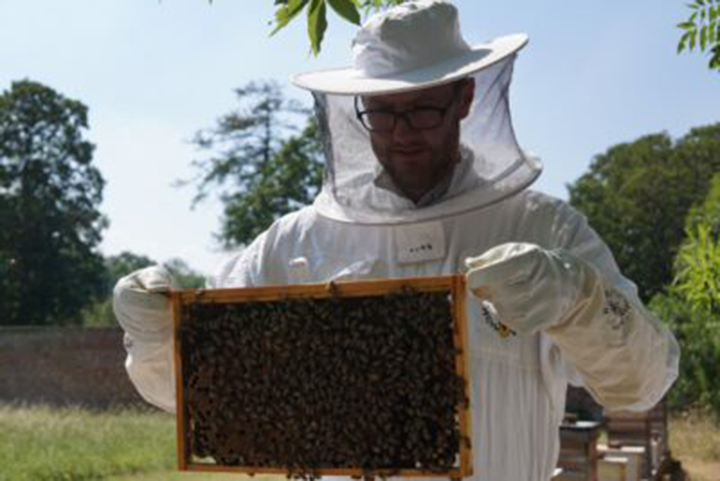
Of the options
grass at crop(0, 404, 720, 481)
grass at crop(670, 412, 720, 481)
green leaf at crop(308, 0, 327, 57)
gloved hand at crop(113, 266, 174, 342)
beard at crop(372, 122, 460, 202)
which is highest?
green leaf at crop(308, 0, 327, 57)

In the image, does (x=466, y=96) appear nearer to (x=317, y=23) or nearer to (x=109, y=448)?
(x=317, y=23)

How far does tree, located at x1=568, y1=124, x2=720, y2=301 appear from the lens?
1401 inches

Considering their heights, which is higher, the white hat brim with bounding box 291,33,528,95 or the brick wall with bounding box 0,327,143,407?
the white hat brim with bounding box 291,33,528,95

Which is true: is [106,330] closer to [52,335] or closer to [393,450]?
[52,335]

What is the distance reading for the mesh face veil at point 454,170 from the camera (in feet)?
7.70

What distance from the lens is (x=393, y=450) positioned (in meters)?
1.99

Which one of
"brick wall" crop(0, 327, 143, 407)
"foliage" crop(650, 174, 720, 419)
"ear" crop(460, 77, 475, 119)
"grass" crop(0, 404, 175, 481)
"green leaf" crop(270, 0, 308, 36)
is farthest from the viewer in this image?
"brick wall" crop(0, 327, 143, 407)

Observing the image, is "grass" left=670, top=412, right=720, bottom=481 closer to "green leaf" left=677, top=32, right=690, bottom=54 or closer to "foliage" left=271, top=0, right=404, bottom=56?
"green leaf" left=677, top=32, right=690, bottom=54

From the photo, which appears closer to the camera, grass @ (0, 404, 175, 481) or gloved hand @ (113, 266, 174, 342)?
gloved hand @ (113, 266, 174, 342)

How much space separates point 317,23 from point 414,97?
1.26 ft

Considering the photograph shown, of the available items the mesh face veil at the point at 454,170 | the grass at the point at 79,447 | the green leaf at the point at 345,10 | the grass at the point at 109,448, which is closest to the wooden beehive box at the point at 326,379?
the mesh face veil at the point at 454,170

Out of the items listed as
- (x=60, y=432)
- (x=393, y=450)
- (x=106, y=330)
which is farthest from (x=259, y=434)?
(x=106, y=330)

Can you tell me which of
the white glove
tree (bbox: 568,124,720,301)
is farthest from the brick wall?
the white glove

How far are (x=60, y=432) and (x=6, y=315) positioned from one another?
21949mm
